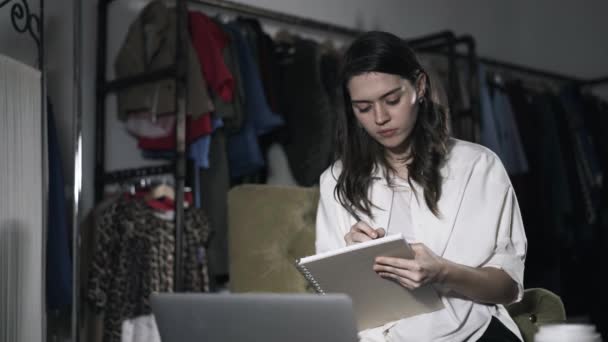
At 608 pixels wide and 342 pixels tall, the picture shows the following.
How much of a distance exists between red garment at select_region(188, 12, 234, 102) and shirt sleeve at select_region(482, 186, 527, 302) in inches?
62.0

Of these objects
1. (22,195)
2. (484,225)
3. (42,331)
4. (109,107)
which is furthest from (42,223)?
(484,225)

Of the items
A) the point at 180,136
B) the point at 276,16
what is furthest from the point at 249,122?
the point at 276,16

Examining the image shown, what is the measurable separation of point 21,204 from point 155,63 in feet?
3.46

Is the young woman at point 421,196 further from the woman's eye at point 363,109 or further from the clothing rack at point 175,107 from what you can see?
the clothing rack at point 175,107

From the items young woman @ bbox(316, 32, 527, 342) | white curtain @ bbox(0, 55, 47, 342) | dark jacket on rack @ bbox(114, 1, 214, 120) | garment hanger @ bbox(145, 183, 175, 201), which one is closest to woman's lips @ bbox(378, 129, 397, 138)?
young woman @ bbox(316, 32, 527, 342)

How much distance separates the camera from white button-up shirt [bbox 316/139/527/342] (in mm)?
1380

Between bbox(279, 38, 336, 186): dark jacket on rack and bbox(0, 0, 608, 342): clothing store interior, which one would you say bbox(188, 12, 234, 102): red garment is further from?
bbox(279, 38, 336, 186): dark jacket on rack

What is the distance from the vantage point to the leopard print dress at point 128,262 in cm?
252

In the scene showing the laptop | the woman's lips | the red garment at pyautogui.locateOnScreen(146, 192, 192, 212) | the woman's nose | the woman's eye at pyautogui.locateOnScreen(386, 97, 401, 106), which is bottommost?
the laptop

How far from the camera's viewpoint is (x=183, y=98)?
2662 mm

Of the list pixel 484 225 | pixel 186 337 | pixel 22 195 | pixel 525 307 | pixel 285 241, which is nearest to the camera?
pixel 186 337

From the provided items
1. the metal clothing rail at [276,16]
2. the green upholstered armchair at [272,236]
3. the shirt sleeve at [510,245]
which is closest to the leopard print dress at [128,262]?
the green upholstered armchair at [272,236]

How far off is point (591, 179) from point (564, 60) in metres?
1.14

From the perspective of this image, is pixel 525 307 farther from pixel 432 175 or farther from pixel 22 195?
pixel 22 195
